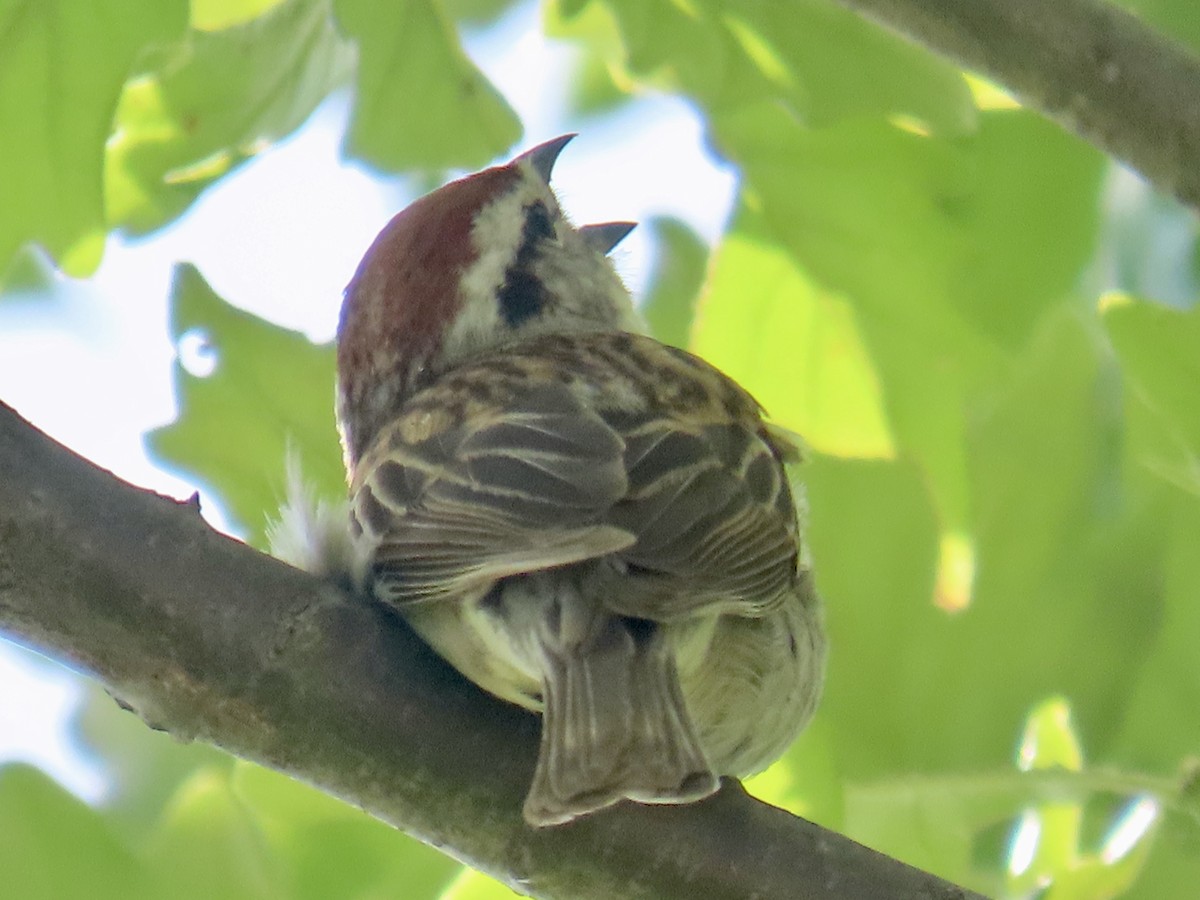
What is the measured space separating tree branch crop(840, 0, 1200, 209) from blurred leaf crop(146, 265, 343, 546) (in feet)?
4.43

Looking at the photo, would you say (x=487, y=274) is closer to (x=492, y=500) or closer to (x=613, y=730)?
(x=492, y=500)

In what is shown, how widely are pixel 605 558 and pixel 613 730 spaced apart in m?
0.38

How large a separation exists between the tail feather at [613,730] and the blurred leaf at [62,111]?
4.94 feet

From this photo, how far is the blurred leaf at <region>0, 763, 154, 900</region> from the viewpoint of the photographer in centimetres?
315

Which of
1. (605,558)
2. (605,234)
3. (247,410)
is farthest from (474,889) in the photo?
(605,234)

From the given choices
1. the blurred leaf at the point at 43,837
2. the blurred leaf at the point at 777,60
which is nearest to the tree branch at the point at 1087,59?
the blurred leaf at the point at 777,60

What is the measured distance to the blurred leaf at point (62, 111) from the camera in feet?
11.5

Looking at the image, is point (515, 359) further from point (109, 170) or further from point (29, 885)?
point (29, 885)

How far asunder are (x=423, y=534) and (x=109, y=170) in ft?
5.29

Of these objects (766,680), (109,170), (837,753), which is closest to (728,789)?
(766,680)

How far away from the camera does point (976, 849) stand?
400 cm

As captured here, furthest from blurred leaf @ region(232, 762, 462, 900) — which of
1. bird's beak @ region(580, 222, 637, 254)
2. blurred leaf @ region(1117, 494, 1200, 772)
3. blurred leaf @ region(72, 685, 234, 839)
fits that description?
bird's beak @ region(580, 222, 637, 254)

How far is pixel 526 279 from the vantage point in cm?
468

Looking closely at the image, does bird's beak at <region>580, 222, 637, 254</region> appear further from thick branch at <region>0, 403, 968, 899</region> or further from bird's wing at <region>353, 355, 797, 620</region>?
thick branch at <region>0, 403, 968, 899</region>
